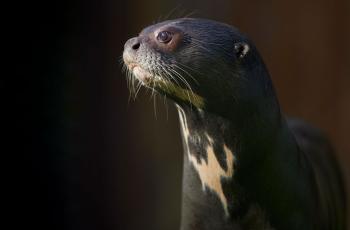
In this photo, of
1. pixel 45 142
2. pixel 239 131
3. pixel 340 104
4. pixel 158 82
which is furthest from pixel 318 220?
pixel 340 104

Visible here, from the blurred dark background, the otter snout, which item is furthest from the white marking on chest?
the blurred dark background

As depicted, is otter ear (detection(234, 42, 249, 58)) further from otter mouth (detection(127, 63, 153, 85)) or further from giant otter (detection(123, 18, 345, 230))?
otter mouth (detection(127, 63, 153, 85))

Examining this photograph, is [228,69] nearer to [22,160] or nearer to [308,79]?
[22,160]

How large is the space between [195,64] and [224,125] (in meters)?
0.22

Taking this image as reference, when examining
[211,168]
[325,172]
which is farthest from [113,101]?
[211,168]

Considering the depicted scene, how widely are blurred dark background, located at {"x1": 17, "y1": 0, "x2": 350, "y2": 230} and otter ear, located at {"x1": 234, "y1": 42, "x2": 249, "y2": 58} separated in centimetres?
196

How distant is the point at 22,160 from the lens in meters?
4.14

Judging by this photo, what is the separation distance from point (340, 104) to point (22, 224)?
2.37m

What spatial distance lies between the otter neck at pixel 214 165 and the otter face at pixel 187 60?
0.08m

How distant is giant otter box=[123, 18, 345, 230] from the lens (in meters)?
2.39

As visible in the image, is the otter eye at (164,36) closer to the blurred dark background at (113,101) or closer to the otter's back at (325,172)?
the otter's back at (325,172)

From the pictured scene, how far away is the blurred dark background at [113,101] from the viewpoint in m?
4.20

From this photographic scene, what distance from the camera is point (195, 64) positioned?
2.40 metres

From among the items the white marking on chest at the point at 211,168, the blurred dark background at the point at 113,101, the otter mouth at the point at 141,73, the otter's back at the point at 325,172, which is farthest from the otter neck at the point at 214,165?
the blurred dark background at the point at 113,101
